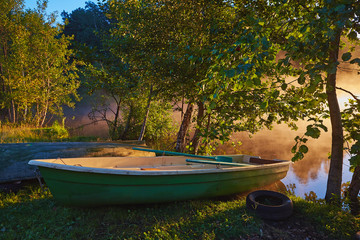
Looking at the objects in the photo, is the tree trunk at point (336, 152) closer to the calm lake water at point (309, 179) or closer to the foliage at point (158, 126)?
the calm lake water at point (309, 179)

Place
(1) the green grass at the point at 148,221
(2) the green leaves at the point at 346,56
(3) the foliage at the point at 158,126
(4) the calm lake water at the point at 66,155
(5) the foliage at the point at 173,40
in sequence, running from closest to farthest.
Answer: (2) the green leaves at the point at 346,56, (1) the green grass at the point at 148,221, (4) the calm lake water at the point at 66,155, (5) the foliage at the point at 173,40, (3) the foliage at the point at 158,126

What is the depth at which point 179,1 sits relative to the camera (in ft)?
21.0

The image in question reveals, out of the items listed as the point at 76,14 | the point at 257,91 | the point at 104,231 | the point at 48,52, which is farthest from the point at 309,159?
the point at 76,14

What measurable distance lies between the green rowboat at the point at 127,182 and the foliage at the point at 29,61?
10.1 meters

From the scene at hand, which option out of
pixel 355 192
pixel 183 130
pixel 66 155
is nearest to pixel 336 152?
pixel 355 192

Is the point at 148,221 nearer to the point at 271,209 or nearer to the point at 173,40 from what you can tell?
the point at 271,209

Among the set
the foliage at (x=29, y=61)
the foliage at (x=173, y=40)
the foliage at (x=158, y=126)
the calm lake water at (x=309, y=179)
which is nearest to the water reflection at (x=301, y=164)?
the calm lake water at (x=309, y=179)

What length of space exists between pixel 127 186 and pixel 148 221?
0.83 m

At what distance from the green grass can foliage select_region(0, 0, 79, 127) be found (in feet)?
31.4

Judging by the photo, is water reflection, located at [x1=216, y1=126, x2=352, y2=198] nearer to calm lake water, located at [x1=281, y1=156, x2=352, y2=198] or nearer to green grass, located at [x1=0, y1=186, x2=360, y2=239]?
calm lake water, located at [x1=281, y1=156, x2=352, y2=198]

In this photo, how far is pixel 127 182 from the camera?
14.5ft

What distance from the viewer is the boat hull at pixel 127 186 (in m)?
4.22

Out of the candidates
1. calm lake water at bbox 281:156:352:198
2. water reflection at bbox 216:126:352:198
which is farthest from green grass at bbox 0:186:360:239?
calm lake water at bbox 281:156:352:198

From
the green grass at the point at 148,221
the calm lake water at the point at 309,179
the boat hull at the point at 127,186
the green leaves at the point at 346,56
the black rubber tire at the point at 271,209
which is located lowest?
the calm lake water at the point at 309,179
